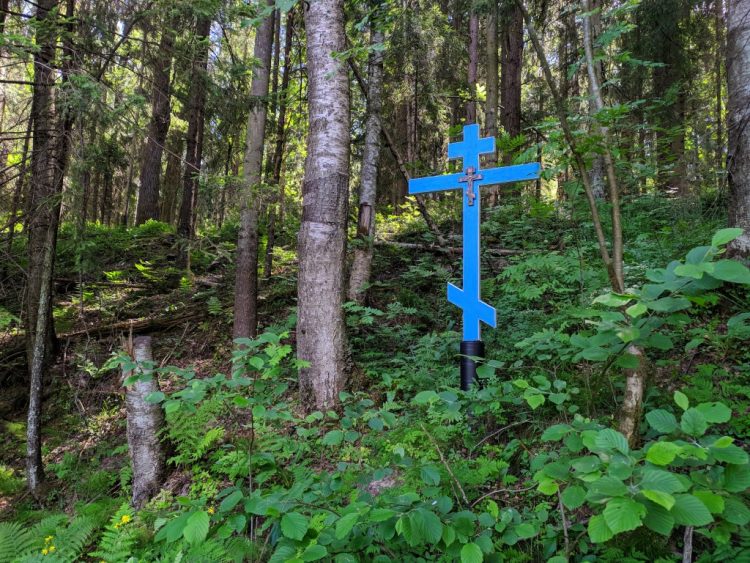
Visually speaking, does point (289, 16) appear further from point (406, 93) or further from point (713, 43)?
point (713, 43)

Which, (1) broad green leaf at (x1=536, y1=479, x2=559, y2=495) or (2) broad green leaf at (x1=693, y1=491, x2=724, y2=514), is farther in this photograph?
(1) broad green leaf at (x1=536, y1=479, x2=559, y2=495)

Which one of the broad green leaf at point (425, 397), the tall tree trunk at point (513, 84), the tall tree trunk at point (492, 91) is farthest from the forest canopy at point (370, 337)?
the tall tree trunk at point (513, 84)

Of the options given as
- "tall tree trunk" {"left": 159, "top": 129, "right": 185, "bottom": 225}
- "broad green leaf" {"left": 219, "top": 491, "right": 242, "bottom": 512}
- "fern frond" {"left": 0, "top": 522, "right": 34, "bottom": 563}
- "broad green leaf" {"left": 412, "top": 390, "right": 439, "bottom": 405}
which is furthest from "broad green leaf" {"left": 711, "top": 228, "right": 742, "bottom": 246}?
"tall tree trunk" {"left": 159, "top": 129, "right": 185, "bottom": 225}

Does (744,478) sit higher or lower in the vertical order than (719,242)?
lower

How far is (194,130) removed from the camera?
8.14 meters

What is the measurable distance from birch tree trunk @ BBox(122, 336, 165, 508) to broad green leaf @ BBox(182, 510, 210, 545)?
2.58m

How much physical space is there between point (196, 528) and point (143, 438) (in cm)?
286

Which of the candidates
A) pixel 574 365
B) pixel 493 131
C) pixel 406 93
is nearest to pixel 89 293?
pixel 406 93

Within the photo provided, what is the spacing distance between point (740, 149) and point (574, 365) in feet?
7.62

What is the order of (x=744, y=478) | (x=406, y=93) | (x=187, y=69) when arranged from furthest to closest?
(x=406, y=93), (x=187, y=69), (x=744, y=478)

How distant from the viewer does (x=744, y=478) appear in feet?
3.87

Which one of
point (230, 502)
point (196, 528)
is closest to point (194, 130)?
point (230, 502)

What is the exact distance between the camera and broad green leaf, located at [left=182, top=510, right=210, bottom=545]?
146 cm

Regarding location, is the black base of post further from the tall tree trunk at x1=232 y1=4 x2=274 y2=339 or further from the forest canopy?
the tall tree trunk at x1=232 y1=4 x2=274 y2=339
